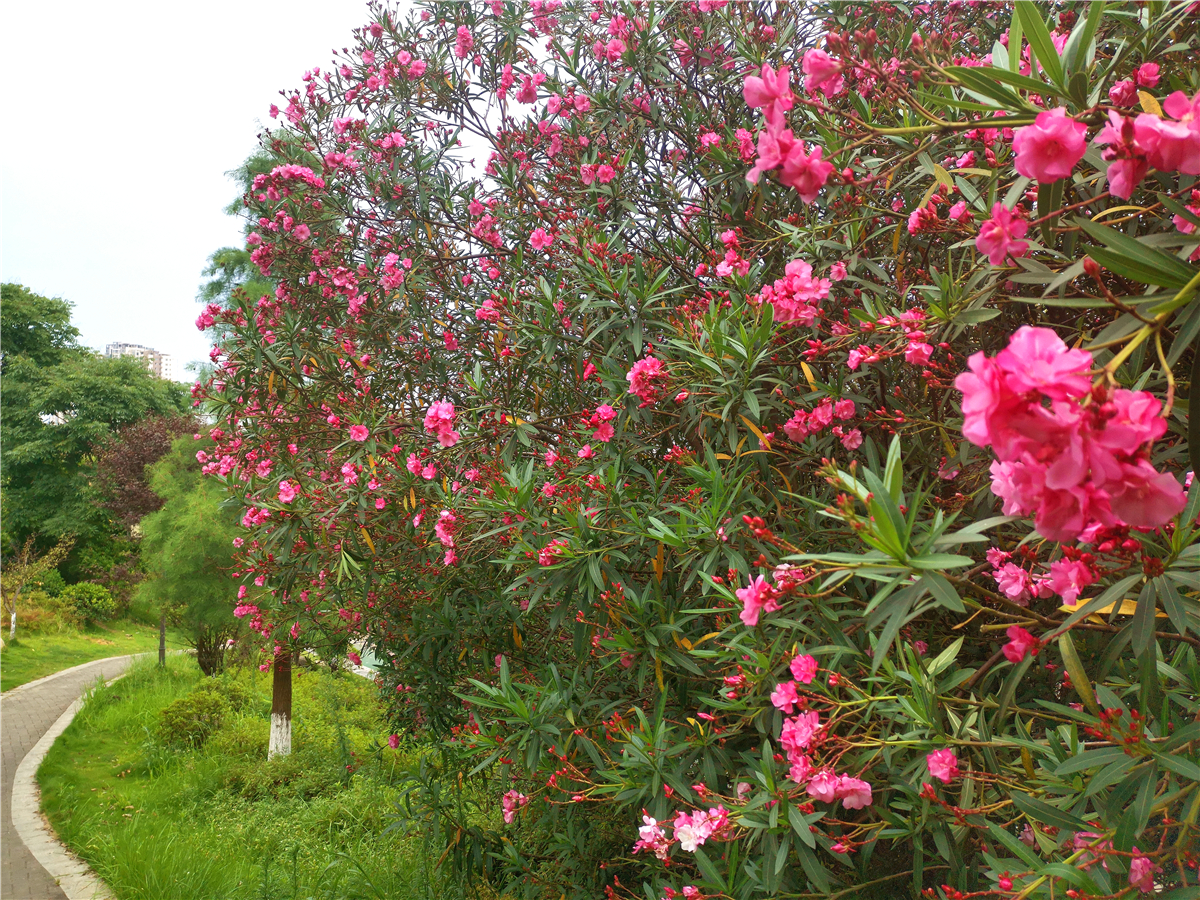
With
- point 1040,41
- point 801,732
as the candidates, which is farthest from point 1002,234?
point 801,732

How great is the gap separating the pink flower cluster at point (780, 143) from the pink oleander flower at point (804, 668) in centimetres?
100

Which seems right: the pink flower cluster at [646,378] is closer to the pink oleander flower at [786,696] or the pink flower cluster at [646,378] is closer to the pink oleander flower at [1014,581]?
the pink oleander flower at [786,696]

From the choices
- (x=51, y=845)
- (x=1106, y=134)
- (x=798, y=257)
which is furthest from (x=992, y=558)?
(x=51, y=845)

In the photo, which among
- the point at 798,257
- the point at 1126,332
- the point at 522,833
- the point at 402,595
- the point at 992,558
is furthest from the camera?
the point at 522,833

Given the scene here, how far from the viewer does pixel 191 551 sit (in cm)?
796

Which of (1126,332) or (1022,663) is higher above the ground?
(1126,332)

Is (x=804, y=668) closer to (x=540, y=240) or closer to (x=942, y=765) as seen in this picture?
(x=942, y=765)

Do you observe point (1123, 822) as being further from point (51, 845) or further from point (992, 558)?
point (51, 845)

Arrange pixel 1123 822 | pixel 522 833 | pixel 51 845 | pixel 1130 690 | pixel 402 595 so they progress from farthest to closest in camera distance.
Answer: pixel 51 845, pixel 522 833, pixel 402 595, pixel 1130 690, pixel 1123 822

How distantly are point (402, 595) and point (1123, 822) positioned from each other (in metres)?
3.07

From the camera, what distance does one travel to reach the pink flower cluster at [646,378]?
216cm

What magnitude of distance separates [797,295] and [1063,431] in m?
1.33

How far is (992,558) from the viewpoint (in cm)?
154

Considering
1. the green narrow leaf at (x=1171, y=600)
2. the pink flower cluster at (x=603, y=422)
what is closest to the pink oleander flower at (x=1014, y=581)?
the green narrow leaf at (x=1171, y=600)
